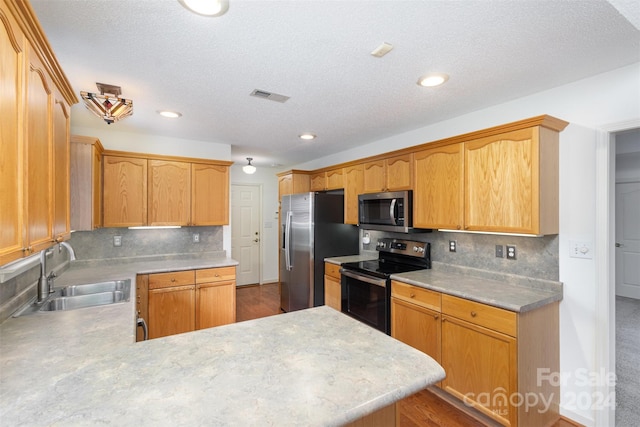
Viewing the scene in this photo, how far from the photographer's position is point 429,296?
2.44 m

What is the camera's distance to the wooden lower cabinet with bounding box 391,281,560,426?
1914mm

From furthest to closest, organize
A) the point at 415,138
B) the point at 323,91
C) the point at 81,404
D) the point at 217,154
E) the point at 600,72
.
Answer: the point at 217,154 → the point at 415,138 → the point at 323,91 → the point at 600,72 → the point at 81,404

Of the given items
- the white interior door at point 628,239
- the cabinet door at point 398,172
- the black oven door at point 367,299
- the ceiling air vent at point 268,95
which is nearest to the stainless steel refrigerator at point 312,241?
the black oven door at point 367,299

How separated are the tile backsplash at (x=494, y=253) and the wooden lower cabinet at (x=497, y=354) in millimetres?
306

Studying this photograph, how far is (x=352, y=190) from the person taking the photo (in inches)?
150

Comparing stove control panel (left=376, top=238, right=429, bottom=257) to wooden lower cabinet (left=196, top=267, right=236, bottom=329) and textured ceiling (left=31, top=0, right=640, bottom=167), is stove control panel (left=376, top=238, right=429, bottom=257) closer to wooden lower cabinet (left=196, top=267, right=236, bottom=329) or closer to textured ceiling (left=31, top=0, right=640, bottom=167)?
textured ceiling (left=31, top=0, right=640, bottom=167)

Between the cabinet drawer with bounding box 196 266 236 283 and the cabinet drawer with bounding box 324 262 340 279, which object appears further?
the cabinet drawer with bounding box 324 262 340 279

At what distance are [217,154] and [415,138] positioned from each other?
2.47 meters

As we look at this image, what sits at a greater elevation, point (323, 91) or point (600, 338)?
point (323, 91)

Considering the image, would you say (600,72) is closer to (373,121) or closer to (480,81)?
(480,81)

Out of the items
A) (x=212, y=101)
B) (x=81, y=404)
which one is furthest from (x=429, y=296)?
(x=212, y=101)

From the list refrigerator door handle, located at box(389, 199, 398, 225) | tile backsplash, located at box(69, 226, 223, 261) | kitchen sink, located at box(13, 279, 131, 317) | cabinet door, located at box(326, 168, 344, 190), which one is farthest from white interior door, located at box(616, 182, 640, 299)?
kitchen sink, located at box(13, 279, 131, 317)

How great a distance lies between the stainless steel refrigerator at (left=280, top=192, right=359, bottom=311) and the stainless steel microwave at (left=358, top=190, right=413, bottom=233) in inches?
21.0

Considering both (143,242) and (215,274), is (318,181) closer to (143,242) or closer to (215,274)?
(215,274)
